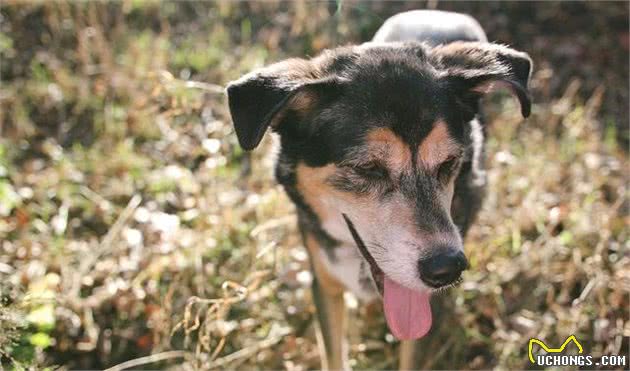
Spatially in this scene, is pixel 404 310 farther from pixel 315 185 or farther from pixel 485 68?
pixel 485 68

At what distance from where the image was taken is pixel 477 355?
402 centimetres

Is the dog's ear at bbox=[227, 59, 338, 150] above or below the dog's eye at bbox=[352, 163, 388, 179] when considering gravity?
above

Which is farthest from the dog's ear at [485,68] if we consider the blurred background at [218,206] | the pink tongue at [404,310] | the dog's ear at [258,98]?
the blurred background at [218,206]

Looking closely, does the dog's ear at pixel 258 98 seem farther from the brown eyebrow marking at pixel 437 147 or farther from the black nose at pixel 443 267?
the black nose at pixel 443 267

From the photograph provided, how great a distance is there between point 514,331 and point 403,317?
4.01 ft

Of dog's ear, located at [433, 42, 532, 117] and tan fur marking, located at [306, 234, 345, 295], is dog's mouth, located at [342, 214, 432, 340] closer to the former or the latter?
tan fur marking, located at [306, 234, 345, 295]

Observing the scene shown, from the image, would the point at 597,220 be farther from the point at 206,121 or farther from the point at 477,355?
the point at 206,121

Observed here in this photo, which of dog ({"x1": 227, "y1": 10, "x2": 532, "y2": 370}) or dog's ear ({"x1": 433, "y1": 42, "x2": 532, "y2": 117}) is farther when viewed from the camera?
dog's ear ({"x1": 433, "y1": 42, "x2": 532, "y2": 117})

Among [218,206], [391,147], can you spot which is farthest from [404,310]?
[218,206]

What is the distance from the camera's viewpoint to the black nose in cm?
271

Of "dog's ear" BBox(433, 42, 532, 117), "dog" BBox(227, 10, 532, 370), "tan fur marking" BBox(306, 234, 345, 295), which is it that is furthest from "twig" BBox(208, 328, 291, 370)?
"dog's ear" BBox(433, 42, 532, 117)

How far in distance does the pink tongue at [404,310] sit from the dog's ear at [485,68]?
95 centimetres

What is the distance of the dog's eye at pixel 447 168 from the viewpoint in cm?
300

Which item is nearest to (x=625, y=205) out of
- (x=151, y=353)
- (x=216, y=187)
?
(x=216, y=187)
